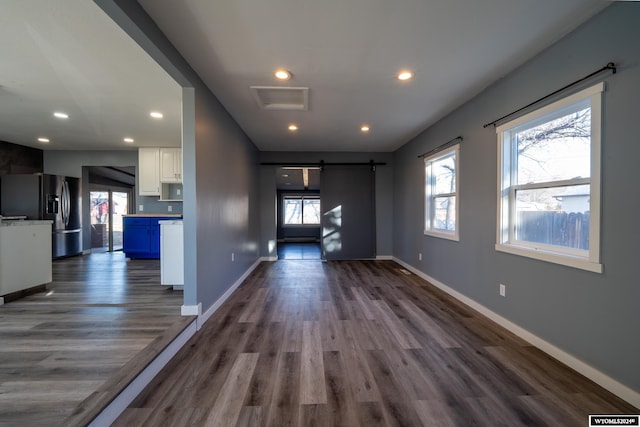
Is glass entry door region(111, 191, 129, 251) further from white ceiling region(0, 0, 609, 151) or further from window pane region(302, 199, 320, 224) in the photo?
window pane region(302, 199, 320, 224)

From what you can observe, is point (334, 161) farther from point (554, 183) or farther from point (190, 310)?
point (190, 310)

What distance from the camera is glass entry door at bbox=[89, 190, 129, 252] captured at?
6.12 m

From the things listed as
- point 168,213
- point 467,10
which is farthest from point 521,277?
point 168,213

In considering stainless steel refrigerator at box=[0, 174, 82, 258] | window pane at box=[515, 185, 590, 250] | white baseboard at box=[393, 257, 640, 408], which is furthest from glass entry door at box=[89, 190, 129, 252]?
window pane at box=[515, 185, 590, 250]

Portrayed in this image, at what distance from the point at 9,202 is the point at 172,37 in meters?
5.79

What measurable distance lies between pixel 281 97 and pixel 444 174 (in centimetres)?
261

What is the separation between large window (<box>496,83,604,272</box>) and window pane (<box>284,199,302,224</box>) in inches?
308

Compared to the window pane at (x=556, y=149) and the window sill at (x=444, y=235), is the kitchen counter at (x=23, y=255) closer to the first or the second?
the window sill at (x=444, y=235)

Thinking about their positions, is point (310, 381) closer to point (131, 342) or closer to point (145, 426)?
point (145, 426)

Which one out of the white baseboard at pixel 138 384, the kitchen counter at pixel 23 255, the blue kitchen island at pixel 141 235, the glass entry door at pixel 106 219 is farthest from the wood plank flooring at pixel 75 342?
the glass entry door at pixel 106 219

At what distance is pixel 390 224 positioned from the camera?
217 inches

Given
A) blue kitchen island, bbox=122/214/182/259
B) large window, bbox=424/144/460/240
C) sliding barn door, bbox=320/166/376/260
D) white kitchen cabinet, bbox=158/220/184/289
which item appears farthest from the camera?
sliding barn door, bbox=320/166/376/260

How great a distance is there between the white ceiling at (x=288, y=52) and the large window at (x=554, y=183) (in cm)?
59

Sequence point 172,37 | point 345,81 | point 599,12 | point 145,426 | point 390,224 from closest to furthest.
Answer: point 145,426 < point 599,12 < point 172,37 < point 345,81 < point 390,224
